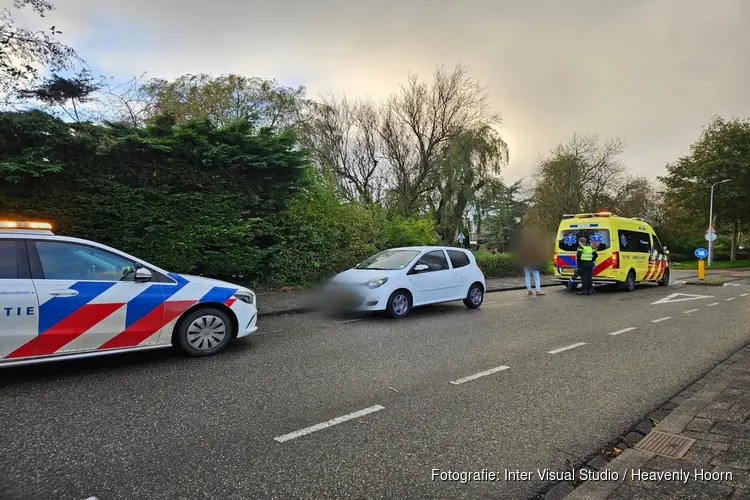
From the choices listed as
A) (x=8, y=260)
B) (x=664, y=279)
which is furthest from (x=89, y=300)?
(x=664, y=279)

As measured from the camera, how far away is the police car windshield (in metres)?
14.4

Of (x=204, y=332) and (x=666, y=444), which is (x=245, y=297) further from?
(x=666, y=444)

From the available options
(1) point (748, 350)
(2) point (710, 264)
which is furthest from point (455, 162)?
(2) point (710, 264)

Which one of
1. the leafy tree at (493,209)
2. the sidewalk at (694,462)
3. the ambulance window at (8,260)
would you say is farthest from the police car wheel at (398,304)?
the leafy tree at (493,209)

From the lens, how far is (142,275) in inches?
214

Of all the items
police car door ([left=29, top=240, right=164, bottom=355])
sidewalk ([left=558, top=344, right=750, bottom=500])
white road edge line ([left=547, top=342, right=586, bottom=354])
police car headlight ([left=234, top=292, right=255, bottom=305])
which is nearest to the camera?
sidewalk ([left=558, top=344, right=750, bottom=500])

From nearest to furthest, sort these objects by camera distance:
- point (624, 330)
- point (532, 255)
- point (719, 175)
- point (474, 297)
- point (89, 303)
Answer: point (89, 303)
point (624, 330)
point (474, 297)
point (532, 255)
point (719, 175)

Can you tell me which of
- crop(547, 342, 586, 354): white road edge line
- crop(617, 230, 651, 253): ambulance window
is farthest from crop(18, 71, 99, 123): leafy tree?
crop(617, 230, 651, 253): ambulance window

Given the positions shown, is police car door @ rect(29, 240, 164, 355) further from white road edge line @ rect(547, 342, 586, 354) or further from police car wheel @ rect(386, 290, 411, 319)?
white road edge line @ rect(547, 342, 586, 354)

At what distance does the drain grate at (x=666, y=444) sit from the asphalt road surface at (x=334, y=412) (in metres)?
0.30

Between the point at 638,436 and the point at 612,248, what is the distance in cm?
1223

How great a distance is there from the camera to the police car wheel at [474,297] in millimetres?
10641

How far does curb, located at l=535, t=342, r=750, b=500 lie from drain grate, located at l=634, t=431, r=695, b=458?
3.3 inches

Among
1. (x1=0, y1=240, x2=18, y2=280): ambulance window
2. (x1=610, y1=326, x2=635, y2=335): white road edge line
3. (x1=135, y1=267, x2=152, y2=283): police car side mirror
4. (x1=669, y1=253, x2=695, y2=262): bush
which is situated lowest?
(x1=610, y1=326, x2=635, y2=335): white road edge line
